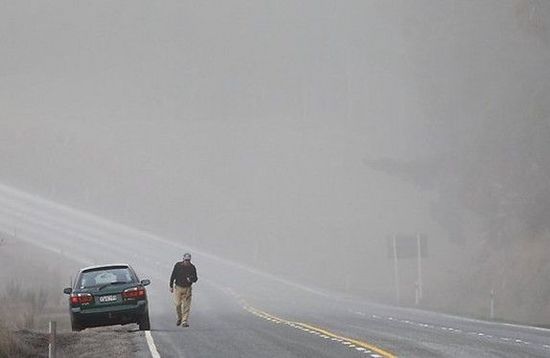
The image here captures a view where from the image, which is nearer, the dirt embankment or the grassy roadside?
the dirt embankment

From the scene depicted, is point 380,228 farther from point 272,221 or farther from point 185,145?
point 185,145

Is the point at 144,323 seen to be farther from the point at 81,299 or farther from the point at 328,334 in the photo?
the point at 328,334

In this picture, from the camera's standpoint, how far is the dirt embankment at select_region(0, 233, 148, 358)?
22422mm

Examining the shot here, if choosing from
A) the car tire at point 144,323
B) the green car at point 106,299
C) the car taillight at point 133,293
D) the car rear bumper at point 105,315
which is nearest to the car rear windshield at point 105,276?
the green car at point 106,299

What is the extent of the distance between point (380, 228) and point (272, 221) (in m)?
23.4

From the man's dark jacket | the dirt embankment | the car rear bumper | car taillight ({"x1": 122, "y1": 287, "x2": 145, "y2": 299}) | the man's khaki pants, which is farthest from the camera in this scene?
the man's khaki pants

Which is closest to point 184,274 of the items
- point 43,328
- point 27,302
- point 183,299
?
point 183,299

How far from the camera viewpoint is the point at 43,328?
3331 centimetres

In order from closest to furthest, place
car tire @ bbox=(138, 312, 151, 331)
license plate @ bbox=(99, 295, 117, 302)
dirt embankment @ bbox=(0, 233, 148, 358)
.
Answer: dirt embankment @ bbox=(0, 233, 148, 358) < license plate @ bbox=(99, 295, 117, 302) < car tire @ bbox=(138, 312, 151, 331)

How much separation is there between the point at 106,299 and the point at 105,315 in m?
0.36

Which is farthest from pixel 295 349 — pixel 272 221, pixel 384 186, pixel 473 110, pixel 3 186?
pixel 3 186

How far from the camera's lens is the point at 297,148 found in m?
152

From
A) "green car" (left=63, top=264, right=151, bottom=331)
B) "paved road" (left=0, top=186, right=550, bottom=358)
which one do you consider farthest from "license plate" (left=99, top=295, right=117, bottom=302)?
"paved road" (left=0, top=186, right=550, bottom=358)

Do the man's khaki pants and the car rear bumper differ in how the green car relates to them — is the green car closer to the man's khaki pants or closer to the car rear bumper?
the car rear bumper
